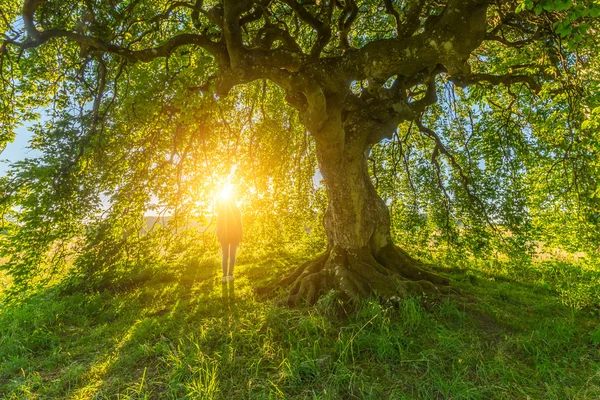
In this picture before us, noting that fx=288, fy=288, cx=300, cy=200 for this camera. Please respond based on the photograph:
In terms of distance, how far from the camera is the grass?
9.06 ft

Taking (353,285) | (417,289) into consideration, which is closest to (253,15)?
(353,285)

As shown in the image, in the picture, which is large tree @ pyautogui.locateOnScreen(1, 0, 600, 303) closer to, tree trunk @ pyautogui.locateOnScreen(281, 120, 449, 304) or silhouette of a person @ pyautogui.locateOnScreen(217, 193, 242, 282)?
tree trunk @ pyautogui.locateOnScreen(281, 120, 449, 304)

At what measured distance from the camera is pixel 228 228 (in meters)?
6.65

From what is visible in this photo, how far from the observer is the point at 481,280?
6.68 metres

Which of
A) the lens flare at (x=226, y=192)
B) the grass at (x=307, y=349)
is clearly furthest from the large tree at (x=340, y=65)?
the lens flare at (x=226, y=192)

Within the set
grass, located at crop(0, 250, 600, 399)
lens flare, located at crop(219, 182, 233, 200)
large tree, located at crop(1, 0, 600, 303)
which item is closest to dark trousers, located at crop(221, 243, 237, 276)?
lens flare, located at crop(219, 182, 233, 200)

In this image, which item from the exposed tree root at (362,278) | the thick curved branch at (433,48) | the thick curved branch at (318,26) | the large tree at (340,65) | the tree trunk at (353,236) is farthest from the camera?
the thick curved branch at (318,26)

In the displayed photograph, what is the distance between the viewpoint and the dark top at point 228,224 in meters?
6.64

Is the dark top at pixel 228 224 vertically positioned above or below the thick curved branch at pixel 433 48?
below

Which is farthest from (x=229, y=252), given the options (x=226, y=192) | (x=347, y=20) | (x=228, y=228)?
(x=347, y=20)

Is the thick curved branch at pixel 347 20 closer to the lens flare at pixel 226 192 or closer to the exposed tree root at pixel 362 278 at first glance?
the lens flare at pixel 226 192

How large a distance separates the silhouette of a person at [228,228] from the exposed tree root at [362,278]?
67.3 inches

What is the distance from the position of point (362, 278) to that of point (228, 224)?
3.34 metres

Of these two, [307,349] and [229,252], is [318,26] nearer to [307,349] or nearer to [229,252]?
[229,252]
